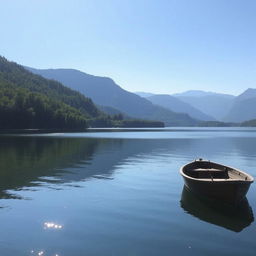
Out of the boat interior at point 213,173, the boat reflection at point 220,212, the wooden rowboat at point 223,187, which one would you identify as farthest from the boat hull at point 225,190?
the boat interior at point 213,173

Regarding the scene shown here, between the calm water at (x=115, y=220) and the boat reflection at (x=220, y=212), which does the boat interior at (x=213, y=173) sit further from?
the boat reflection at (x=220, y=212)

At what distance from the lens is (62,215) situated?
22344 millimetres

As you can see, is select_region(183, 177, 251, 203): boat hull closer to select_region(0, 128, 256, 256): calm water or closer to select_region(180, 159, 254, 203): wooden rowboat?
select_region(180, 159, 254, 203): wooden rowboat

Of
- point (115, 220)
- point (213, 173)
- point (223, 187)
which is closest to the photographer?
point (115, 220)

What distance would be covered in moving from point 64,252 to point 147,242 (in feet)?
14.8

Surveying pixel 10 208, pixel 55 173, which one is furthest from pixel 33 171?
pixel 10 208

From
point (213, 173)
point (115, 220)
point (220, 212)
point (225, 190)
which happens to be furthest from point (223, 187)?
point (213, 173)

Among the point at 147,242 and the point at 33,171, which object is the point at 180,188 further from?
the point at 33,171

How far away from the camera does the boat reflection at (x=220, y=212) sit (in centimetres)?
2073

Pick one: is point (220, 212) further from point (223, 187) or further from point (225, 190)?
point (223, 187)

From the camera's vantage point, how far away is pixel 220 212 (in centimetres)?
2320

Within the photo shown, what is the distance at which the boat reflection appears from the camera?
20734 millimetres

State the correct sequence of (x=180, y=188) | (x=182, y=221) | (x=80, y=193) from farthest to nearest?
(x=180, y=188) < (x=80, y=193) < (x=182, y=221)

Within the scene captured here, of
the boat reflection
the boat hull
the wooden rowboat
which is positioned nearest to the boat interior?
the wooden rowboat
